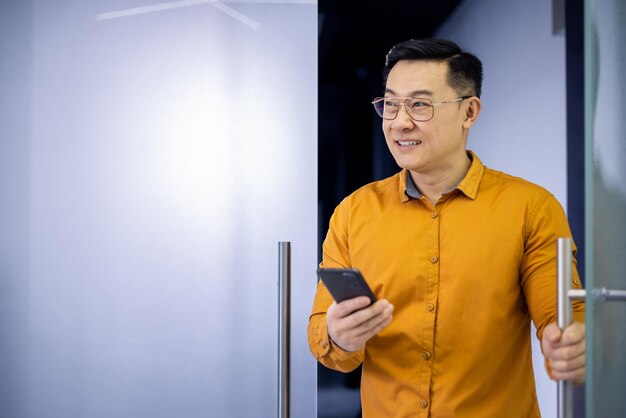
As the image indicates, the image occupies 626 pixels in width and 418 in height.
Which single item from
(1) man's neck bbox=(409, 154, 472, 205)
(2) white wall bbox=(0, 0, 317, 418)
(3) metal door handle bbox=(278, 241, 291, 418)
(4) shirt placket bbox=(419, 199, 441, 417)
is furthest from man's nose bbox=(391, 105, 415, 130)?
(2) white wall bbox=(0, 0, 317, 418)

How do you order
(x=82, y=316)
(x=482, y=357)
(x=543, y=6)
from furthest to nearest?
1. (x=82, y=316)
2. (x=543, y=6)
3. (x=482, y=357)

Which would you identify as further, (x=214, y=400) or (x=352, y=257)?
(x=214, y=400)

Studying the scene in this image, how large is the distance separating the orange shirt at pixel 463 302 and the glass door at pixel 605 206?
1.86 ft

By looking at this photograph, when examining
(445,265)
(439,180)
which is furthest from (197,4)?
(445,265)

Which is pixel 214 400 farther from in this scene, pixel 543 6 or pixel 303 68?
pixel 543 6

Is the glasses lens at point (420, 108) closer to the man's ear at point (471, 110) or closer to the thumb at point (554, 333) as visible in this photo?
the man's ear at point (471, 110)

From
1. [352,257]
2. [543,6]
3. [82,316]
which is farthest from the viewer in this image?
[82,316]

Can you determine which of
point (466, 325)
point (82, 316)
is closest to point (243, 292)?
point (82, 316)

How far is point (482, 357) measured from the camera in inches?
63.5

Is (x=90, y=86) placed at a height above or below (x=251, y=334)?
above

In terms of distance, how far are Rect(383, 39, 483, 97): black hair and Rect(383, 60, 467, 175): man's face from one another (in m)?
0.02

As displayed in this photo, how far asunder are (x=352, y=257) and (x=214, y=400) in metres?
1.35

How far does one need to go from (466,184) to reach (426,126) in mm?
166

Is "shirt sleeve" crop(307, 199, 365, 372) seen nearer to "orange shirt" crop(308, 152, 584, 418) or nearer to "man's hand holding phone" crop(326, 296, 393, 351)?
"orange shirt" crop(308, 152, 584, 418)
